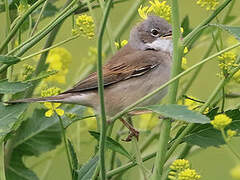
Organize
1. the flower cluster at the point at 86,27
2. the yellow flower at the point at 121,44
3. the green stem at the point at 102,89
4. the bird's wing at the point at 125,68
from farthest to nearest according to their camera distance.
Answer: the bird's wing at the point at 125,68
the yellow flower at the point at 121,44
the flower cluster at the point at 86,27
the green stem at the point at 102,89

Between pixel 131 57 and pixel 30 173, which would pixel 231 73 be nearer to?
pixel 131 57

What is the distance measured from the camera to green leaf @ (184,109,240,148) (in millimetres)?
2855

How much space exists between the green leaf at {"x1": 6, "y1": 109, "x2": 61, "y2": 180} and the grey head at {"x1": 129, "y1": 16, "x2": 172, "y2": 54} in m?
0.76

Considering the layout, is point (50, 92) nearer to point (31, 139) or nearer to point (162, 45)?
→ point (31, 139)

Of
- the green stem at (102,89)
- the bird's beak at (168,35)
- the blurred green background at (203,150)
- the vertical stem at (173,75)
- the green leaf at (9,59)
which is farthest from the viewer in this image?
the blurred green background at (203,150)

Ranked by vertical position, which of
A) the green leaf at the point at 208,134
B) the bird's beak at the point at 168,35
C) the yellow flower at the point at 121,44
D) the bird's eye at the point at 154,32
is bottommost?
the green leaf at the point at 208,134

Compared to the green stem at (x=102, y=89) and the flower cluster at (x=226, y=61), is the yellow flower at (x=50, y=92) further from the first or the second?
the flower cluster at (x=226, y=61)

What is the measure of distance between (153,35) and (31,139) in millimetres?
1084

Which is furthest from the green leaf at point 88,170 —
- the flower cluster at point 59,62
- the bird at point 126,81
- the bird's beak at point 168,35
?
the bird's beak at point 168,35

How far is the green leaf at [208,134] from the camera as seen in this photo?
2855mm

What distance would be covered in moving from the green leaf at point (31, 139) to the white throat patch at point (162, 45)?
2.74 feet

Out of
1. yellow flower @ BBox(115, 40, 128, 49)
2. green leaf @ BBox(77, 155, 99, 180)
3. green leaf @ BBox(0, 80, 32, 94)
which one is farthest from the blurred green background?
green leaf @ BBox(0, 80, 32, 94)

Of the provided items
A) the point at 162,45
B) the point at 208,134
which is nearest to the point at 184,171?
the point at 208,134

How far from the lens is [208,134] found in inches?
115
